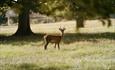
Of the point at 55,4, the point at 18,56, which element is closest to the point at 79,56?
the point at 18,56

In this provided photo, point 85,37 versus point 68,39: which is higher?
point 68,39

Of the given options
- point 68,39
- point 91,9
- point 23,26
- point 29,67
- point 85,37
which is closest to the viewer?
point 91,9

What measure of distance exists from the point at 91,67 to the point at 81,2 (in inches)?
204

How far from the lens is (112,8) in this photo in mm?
9320

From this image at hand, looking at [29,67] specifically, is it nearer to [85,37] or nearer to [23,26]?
[85,37]

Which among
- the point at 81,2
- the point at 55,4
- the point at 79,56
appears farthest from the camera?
the point at 79,56

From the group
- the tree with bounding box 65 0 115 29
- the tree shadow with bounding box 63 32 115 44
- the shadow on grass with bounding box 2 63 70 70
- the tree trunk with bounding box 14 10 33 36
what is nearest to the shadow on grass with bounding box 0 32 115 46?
the tree shadow with bounding box 63 32 115 44

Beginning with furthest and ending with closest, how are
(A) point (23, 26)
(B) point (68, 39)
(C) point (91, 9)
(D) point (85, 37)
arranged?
(A) point (23, 26) → (D) point (85, 37) → (B) point (68, 39) → (C) point (91, 9)

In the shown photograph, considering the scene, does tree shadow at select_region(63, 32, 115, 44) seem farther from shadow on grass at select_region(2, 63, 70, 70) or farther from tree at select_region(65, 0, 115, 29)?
tree at select_region(65, 0, 115, 29)

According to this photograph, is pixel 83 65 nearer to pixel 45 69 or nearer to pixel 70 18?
pixel 45 69

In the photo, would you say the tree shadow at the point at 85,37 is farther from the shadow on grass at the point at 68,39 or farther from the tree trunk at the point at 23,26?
the tree trunk at the point at 23,26

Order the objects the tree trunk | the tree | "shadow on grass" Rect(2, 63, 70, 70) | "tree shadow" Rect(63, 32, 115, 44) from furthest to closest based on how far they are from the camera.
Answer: the tree trunk → "tree shadow" Rect(63, 32, 115, 44) → "shadow on grass" Rect(2, 63, 70, 70) → the tree

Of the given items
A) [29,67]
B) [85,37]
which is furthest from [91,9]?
[85,37]

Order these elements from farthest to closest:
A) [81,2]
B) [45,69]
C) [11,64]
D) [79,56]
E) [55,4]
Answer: [79,56] < [11,64] < [45,69] < [55,4] < [81,2]
